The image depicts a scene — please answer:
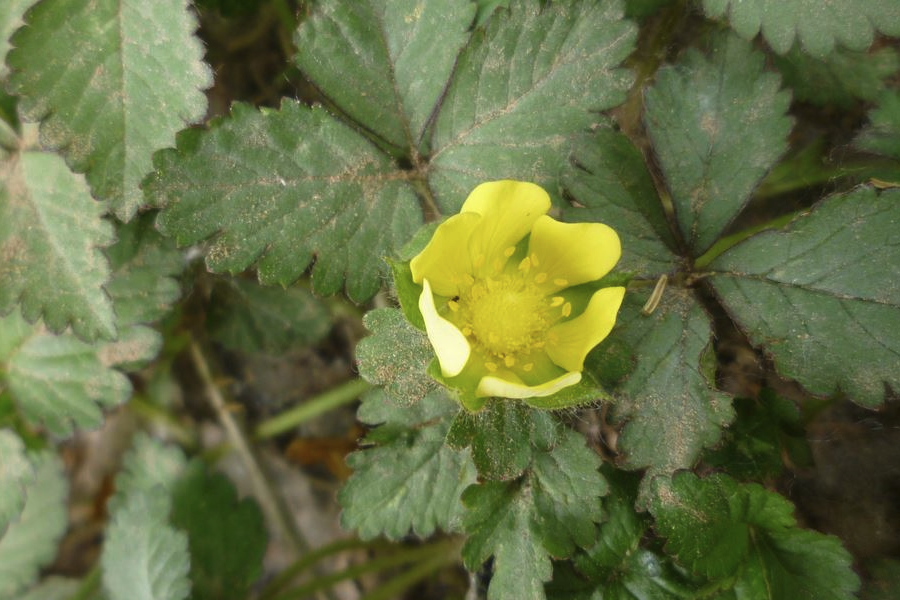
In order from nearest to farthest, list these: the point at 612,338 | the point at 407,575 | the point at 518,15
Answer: the point at 612,338 → the point at 518,15 → the point at 407,575

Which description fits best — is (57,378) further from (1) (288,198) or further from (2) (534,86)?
(2) (534,86)

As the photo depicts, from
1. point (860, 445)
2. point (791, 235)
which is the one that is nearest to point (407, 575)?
Result: point (860, 445)

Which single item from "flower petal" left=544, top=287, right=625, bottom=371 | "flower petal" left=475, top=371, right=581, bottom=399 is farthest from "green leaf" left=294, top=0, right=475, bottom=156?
"flower petal" left=475, top=371, right=581, bottom=399

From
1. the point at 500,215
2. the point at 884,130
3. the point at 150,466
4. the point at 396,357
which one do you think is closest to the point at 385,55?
the point at 500,215

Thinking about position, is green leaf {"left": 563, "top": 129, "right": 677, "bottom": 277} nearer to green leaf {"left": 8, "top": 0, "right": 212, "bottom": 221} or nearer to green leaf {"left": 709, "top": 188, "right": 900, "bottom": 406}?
green leaf {"left": 709, "top": 188, "right": 900, "bottom": 406}

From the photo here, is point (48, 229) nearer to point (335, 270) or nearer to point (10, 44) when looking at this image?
point (10, 44)

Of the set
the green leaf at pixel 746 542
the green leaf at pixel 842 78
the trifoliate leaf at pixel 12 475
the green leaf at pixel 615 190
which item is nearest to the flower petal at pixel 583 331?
the green leaf at pixel 615 190
